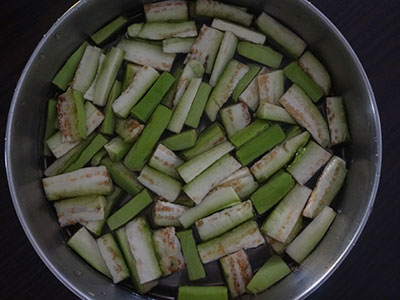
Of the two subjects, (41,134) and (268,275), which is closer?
(268,275)

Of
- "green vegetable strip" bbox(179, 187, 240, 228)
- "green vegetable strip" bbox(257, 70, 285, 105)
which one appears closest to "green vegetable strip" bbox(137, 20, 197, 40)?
"green vegetable strip" bbox(257, 70, 285, 105)

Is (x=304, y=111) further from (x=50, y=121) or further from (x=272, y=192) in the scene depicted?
(x=50, y=121)

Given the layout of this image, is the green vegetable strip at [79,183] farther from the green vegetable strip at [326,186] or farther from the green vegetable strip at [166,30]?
the green vegetable strip at [326,186]

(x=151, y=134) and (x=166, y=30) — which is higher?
(x=166, y=30)

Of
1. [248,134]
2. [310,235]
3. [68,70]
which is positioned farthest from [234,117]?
[68,70]

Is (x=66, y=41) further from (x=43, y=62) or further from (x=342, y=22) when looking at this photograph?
(x=342, y=22)

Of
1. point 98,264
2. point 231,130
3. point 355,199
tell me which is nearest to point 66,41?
point 231,130

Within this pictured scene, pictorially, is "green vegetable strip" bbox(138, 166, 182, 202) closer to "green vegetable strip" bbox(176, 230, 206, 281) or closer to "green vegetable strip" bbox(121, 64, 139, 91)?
"green vegetable strip" bbox(176, 230, 206, 281)
